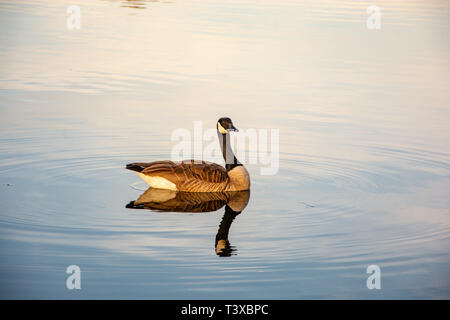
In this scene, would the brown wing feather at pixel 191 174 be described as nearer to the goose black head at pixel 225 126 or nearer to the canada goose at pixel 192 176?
the canada goose at pixel 192 176

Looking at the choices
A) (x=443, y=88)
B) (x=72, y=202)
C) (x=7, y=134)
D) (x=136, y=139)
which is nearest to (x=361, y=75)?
(x=443, y=88)

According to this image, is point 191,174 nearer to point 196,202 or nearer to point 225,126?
point 196,202

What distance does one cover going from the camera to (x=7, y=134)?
1664 centimetres

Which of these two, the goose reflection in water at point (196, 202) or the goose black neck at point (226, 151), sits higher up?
the goose black neck at point (226, 151)

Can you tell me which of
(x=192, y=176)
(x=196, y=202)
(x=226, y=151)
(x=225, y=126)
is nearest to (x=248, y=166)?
(x=226, y=151)

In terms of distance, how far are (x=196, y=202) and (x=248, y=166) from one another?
8.15 ft

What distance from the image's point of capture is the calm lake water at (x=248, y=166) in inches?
386

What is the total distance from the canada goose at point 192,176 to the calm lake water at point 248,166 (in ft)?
1.37

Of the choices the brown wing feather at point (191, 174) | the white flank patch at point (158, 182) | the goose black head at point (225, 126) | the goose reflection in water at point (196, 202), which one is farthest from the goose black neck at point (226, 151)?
the white flank patch at point (158, 182)

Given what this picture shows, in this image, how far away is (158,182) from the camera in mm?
13773

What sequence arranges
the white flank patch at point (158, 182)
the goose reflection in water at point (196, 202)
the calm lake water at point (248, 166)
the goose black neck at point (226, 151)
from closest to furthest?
the calm lake water at point (248, 166)
the goose reflection in water at point (196, 202)
the white flank patch at point (158, 182)
the goose black neck at point (226, 151)

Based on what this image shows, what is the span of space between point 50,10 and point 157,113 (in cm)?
1800
